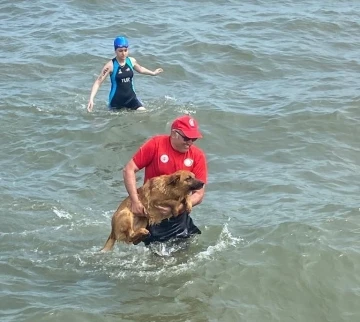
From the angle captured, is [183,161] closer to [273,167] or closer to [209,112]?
[273,167]

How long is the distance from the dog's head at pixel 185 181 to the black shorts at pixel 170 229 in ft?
1.93

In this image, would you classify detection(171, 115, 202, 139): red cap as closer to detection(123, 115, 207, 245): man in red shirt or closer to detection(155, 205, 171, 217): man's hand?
detection(123, 115, 207, 245): man in red shirt

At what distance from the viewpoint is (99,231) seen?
9.70 metres

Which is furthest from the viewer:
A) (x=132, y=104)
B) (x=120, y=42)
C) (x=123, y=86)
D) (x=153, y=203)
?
(x=132, y=104)

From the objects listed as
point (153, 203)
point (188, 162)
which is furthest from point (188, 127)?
point (153, 203)

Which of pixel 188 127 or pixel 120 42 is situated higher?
pixel 188 127

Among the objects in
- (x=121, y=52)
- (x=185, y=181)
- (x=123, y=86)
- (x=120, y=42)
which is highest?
(x=185, y=181)

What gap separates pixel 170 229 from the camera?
26.9 feet

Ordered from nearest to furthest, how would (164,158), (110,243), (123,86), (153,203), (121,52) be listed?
(164,158) → (153,203) → (110,243) → (121,52) → (123,86)

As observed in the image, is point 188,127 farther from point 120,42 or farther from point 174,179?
point 120,42

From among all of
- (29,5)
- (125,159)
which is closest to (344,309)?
(125,159)

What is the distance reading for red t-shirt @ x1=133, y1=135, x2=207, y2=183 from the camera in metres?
7.79

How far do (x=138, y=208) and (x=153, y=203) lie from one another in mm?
197

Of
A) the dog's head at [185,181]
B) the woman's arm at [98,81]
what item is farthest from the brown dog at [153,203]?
the woman's arm at [98,81]
